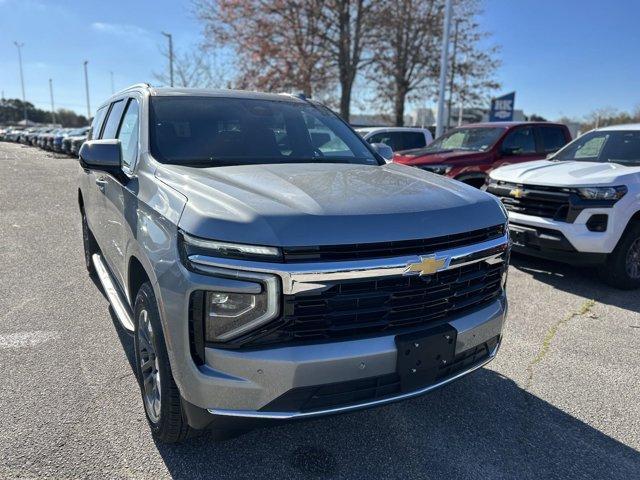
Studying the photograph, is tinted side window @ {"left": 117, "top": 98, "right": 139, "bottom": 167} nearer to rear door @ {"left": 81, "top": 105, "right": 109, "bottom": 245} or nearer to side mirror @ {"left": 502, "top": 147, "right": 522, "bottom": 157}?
rear door @ {"left": 81, "top": 105, "right": 109, "bottom": 245}

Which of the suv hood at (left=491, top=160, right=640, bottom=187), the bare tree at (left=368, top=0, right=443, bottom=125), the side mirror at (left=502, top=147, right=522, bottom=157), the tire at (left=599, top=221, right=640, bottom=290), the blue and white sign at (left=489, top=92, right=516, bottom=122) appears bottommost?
the tire at (left=599, top=221, right=640, bottom=290)

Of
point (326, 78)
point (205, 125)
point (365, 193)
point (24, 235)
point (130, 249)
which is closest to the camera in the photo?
point (365, 193)

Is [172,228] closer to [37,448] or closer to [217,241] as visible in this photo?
[217,241]

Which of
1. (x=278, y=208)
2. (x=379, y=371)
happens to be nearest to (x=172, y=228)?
(x=278, y=208)

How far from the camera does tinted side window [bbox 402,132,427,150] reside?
488 inches

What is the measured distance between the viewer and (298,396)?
81.0 inches

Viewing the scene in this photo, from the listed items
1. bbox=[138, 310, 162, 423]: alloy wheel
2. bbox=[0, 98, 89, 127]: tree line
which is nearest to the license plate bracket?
bbox=[138, 310, 162, 423]: alloy wheel

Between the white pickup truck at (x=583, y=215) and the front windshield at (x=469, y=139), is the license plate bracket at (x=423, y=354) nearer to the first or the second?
the white pickup truck at (x=583, y=215)

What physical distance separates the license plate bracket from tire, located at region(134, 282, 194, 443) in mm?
1057

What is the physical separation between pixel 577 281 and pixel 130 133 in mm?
5088

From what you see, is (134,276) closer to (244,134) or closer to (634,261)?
(244,134)

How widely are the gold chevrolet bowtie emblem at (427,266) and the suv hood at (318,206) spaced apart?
111 millimetres

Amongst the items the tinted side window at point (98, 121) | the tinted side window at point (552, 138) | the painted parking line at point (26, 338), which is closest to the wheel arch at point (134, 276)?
the painted parking line at point (26, 338)

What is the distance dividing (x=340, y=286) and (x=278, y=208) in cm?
43
